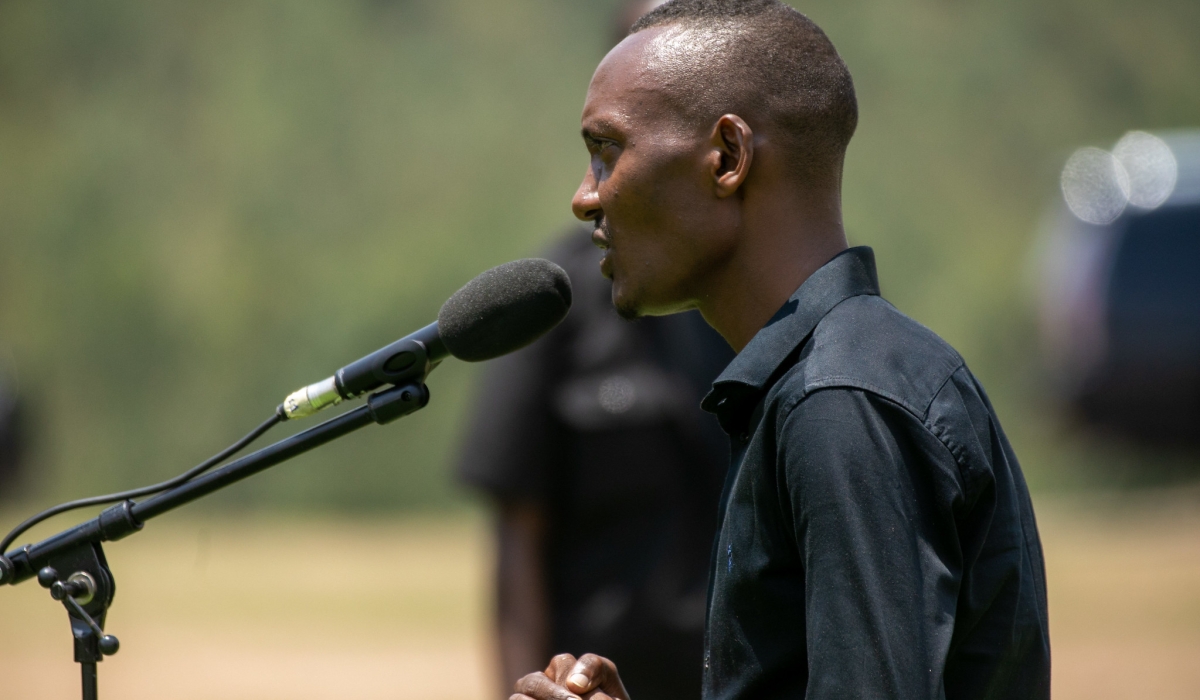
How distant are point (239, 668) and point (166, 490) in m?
7.67

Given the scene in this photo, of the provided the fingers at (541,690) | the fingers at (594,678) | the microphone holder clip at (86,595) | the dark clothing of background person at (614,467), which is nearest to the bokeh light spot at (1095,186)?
the dark clothing of background person at (614,467)

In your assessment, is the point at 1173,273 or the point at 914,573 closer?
the point at 914,573

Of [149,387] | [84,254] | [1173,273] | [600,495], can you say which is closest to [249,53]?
[84,254]

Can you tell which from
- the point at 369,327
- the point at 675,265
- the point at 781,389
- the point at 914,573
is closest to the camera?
the point at 914,573

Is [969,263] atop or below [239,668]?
atop

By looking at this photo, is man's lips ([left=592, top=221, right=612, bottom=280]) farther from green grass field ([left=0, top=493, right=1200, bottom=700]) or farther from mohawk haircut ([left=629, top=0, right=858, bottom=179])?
green grass field ([left=0, top=493, right=1200, bottom=700])

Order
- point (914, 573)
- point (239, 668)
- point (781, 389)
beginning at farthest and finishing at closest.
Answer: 1. point (239, 668)
2. point (781, 389)
3. point (914, 573)

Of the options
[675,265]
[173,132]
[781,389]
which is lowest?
[781,389]

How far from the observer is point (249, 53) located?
76.8 feet

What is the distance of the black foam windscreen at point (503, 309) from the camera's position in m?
2.19

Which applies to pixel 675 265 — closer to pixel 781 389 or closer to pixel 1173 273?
pixel 781 389

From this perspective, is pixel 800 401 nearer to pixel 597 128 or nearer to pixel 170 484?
pixel 597 128

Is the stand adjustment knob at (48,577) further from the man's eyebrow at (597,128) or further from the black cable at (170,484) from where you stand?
the man's eyebrow at (597,128)

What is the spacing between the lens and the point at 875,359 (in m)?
1.79
